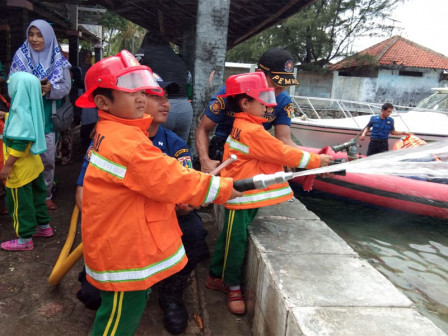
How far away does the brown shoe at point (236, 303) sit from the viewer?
2709mm

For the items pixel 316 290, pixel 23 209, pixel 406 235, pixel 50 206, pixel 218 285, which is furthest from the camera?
pixel 406 235

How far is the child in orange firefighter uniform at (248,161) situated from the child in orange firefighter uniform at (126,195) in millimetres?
799

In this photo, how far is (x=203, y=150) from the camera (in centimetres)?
333

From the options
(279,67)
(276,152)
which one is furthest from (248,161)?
(279,67)

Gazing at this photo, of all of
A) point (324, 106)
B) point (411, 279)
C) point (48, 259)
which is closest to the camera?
point (48, 259)

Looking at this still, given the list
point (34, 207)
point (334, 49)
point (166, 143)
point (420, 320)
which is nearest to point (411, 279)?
point (420, 320)

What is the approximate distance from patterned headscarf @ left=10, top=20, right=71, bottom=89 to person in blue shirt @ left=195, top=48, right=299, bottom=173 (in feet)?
6.26

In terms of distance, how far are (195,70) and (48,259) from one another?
7.82ft

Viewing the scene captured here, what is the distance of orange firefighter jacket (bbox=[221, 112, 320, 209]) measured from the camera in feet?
8.70

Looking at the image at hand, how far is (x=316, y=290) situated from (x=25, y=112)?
271 cm

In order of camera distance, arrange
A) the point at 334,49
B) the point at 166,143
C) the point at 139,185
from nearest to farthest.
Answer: the point at 139,185
the point at 166,143
the point at 334,49

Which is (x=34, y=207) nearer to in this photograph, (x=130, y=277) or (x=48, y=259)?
(x=48, y=259)

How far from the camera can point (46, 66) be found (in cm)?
400

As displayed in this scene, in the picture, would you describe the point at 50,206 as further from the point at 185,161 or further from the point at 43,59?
the point at 185,161
